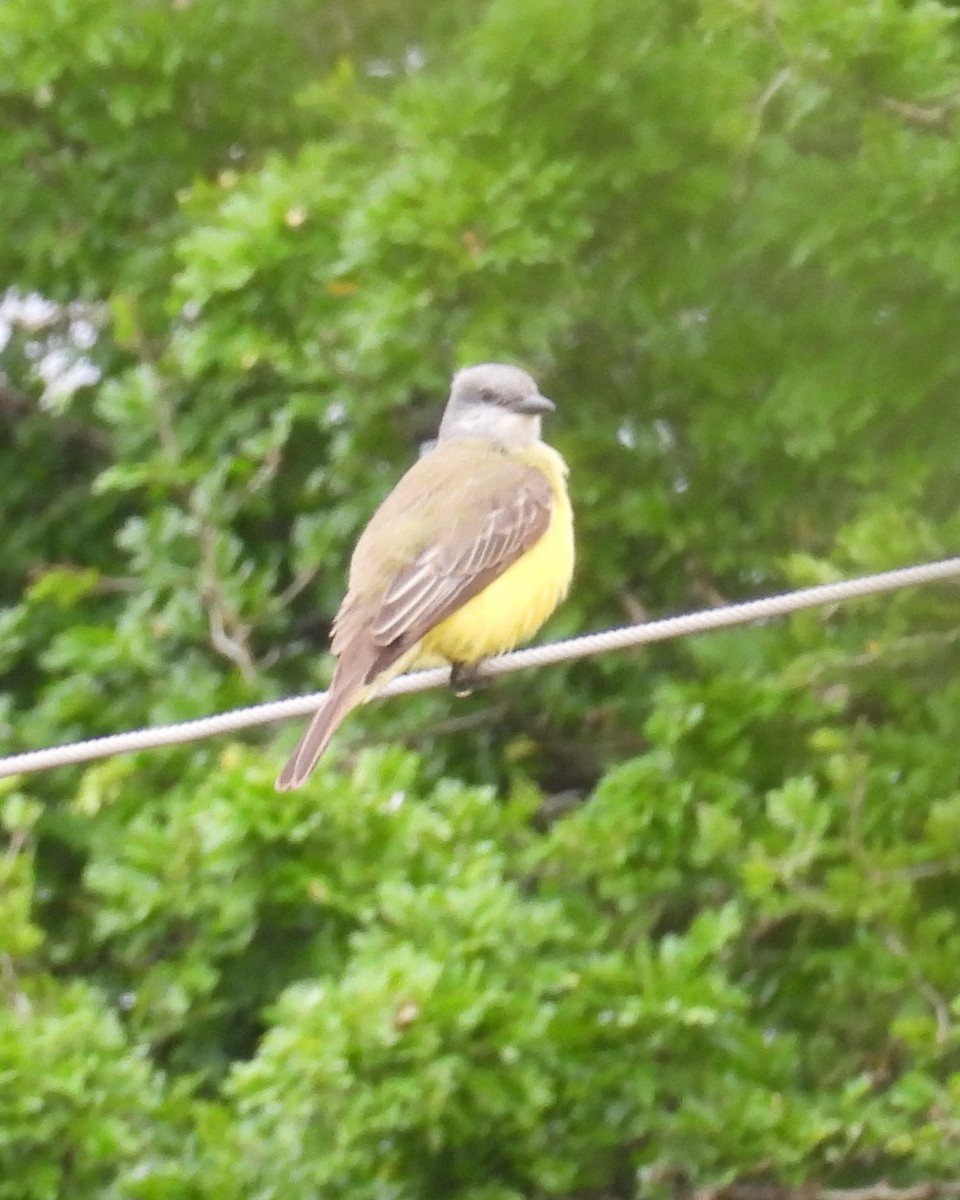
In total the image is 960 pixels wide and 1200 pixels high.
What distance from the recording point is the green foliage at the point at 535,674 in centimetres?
451

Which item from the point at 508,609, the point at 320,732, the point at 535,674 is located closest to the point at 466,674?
the point at 508,609

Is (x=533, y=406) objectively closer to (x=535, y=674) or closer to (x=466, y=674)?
(x=466, y=674)

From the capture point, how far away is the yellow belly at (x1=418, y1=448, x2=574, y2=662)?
4.33 m

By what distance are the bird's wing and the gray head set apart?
204 millimetres

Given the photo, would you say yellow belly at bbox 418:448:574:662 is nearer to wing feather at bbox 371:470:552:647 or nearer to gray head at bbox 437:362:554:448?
wing feather at bbox 371:470:552:647

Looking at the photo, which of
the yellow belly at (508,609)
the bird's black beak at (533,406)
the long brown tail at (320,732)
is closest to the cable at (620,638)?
the long brown tail at (320,732)

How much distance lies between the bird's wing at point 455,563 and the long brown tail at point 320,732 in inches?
2.3

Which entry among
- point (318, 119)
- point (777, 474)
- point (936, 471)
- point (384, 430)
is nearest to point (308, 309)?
point (384, 430)

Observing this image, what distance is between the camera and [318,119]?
19.3 ft

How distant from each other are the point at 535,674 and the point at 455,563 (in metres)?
1.28

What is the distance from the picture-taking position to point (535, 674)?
5.55 m

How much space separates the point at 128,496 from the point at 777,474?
2143 millimetres

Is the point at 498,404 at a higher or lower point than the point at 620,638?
lower

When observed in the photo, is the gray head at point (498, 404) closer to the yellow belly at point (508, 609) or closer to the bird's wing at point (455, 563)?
the bird's wing at point (455, 563)
